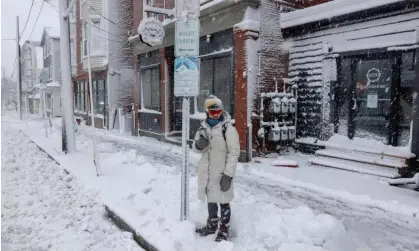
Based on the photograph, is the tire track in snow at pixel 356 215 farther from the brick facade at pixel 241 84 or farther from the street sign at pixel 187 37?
the street sign at pixel 187 37

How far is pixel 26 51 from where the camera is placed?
4094 centimetres

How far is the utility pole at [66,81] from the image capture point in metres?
11.4

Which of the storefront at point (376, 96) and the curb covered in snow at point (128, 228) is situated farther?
the storefront at point (376, 96)

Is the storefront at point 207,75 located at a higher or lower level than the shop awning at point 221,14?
lower

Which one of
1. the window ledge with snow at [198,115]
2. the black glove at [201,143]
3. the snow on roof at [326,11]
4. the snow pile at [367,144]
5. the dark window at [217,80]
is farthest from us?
the window ledge with snow at [198,115]

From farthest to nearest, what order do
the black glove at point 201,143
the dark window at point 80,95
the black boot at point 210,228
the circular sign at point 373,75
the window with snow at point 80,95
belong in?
the dark window at point 80,95, the window with snow at point 80,95, the circular sign at point 373,75, the black boot at point 210,228, the black glove at point 201,143

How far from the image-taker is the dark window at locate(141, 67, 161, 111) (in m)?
15.3

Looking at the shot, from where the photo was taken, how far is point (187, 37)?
441 cm

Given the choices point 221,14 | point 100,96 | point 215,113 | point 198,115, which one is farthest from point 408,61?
point 100,96

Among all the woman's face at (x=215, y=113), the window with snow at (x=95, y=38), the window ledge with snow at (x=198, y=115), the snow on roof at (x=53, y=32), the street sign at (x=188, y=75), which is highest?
the snow on roof at (x=53, y=32)

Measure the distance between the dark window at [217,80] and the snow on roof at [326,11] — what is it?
2.18 metres

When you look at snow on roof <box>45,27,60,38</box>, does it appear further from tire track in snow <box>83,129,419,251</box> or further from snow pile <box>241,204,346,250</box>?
snow pile <box>241,204,346,250</box>

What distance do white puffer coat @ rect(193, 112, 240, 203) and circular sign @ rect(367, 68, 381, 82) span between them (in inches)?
233

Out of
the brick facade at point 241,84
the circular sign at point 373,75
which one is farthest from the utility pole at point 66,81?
the circular sign at point 373,75
